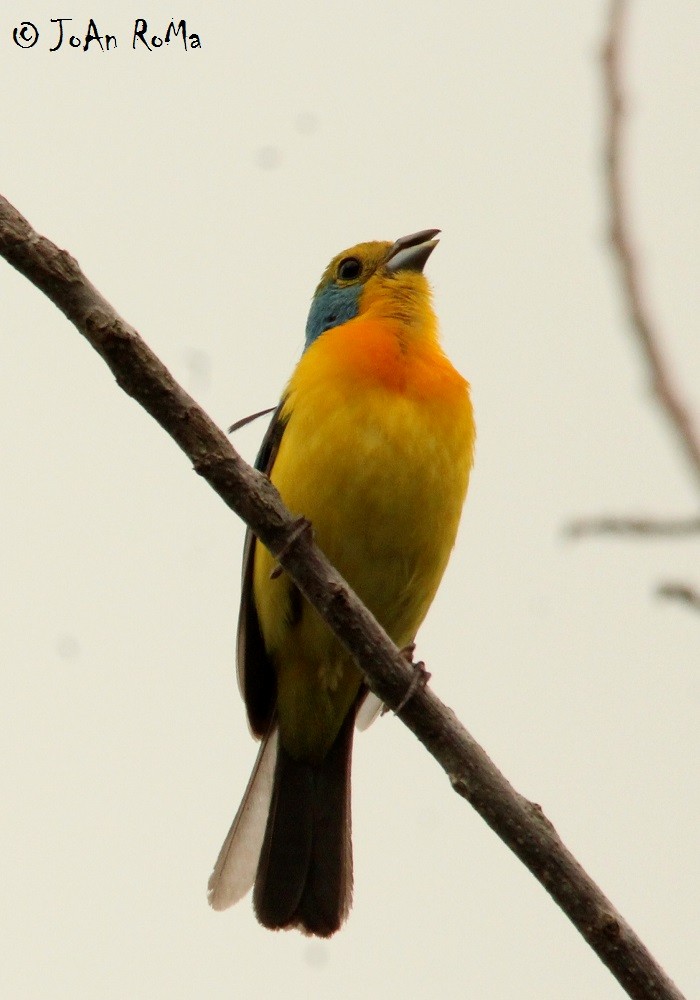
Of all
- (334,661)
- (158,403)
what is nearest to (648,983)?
(158,403)

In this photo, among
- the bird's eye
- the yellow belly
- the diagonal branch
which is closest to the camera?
the diagonal branch

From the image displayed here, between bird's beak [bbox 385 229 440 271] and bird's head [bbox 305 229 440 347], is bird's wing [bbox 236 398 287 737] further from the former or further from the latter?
bird's beak [bbox 385 229 440 271]

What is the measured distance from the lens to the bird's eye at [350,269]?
6340 millimetres

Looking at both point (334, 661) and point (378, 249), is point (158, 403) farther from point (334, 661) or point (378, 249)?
point (378, 249)

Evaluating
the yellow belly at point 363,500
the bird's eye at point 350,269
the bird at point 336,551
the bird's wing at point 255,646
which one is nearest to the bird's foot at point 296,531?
the bird at point 336,551

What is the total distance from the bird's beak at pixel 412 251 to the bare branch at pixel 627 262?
13.7 ft

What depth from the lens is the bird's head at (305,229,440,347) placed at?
5953mm

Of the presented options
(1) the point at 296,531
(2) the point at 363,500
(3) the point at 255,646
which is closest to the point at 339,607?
(1) the point at 296,531

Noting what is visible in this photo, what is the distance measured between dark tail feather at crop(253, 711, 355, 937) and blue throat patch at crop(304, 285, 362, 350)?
1864 mm

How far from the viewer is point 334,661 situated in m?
5.28

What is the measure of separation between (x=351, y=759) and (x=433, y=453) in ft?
5.17

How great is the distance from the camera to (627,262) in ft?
6.07

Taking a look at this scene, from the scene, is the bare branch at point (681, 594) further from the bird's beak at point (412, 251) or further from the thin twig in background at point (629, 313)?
the bird's beak at point (412, 251)

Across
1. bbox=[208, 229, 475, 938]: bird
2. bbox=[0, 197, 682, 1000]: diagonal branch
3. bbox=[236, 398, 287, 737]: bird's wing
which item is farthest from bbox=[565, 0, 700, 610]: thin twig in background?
bbox=[236, 398, 287, 737]: bird's wing
